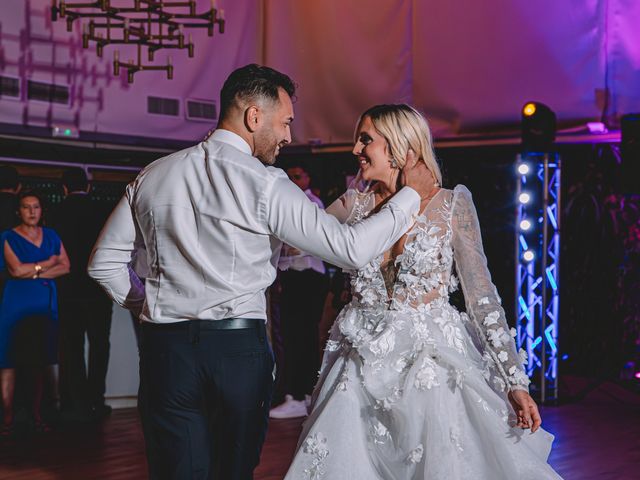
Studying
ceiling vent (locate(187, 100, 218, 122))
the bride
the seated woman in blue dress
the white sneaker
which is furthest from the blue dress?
ceiling vent (locate(187, 100, 218, 122))

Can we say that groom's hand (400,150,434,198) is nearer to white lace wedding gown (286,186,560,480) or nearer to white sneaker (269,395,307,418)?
white lace wedding gown (286,186,560,480)

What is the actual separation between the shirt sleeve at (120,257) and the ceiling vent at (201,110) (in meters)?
6.82

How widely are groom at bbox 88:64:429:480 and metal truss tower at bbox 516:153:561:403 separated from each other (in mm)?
4672

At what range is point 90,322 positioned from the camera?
228 inches

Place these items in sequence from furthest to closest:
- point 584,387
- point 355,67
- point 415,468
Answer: point 355,67 → point 584,387 → point 415,468

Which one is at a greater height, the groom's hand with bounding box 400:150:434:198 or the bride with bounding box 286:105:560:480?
the groom's hand with bounding box 400:150:434:198

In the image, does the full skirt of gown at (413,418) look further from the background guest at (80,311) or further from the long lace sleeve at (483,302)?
the background guest at (80,311)

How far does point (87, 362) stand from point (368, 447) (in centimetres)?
392

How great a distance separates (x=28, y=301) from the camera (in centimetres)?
533

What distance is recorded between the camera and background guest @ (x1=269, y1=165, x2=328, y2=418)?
596 centimetres

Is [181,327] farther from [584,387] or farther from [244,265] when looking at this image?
[584,387]

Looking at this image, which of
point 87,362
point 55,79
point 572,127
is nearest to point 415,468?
point 87,362

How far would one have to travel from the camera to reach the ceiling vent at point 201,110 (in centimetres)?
906

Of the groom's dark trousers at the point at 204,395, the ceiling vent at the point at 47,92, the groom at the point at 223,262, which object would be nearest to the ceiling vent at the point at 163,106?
the ceiling vent at the point at 47,92
